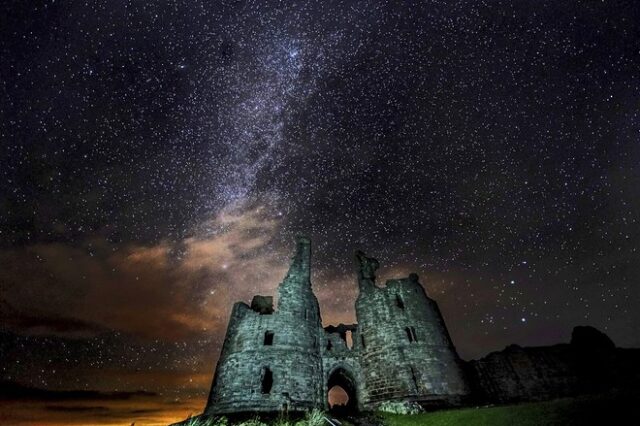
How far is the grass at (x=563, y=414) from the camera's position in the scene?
28.4ft

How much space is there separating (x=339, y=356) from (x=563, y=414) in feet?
54.7

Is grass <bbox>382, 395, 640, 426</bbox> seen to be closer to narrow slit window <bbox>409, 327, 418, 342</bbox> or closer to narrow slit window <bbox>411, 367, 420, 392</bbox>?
narrow slit window <bbox>411, 367, 420, 392</bbox>

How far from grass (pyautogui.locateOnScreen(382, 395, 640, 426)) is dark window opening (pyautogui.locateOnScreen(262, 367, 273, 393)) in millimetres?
11502

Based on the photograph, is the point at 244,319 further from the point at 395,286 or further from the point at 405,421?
the point at 405,421

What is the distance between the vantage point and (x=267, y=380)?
73.6 ft

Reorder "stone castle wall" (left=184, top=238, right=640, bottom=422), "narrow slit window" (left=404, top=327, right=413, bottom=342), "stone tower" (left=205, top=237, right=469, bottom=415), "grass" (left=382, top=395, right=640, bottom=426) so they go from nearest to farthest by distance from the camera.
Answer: "grass" (left=382, top=395, right=640, bottom=426) → "stone tower" (left=205, top=237, right=469, bottom=415) → "stone castle wall" (left=184, top=238, right=640, bottom=422) → "narrow slit window" (left=404, top=327, right=413, bottom=342)

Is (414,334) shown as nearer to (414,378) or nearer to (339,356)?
(414,378)

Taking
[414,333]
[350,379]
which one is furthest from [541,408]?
[350,379]

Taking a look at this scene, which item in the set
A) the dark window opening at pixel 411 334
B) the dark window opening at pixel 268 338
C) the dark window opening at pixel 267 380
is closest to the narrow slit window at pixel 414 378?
the dark window opening at pixel 411 334

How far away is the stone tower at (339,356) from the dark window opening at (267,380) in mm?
62

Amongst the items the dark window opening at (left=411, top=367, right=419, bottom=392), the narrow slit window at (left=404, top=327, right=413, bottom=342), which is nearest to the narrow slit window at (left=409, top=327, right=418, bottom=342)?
the narrow slit window at (left=404, top=327, right=413, bottom=342)

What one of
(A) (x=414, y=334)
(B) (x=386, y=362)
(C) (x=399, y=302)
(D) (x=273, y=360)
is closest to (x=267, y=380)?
(D) (x=273, y=360)

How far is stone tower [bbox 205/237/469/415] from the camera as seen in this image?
68.6 ft

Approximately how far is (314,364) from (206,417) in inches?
305
